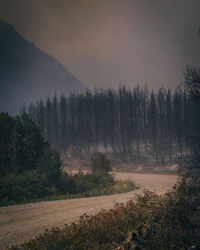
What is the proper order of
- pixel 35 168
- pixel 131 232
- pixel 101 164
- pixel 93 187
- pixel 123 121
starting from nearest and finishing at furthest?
pixel 131 232, pixel 35 168, pixel 93 187, pixel 101 164, pixel 123 121

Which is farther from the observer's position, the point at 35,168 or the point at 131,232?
the point at 35,168

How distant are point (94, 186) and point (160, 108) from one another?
45130 millimetres

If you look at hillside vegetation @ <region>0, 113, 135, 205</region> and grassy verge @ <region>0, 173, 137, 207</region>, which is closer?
grassy verge @ <region>0, 173, 137, 207</region>

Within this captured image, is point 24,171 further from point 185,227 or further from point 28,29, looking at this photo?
point 28,29

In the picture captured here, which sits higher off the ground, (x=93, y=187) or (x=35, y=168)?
(x=35, y=168)

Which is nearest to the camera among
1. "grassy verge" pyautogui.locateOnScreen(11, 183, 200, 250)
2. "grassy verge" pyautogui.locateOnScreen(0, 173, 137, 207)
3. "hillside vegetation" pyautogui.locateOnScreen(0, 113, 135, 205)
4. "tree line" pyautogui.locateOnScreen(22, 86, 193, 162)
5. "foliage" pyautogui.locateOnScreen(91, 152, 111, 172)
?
"grassy verge" pyautogui.locateOnScreen(11, 183, 200, 250)

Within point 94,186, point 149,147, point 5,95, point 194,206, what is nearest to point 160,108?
point 149,147

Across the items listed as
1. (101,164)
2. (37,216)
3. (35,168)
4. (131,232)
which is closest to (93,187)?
(35,168)

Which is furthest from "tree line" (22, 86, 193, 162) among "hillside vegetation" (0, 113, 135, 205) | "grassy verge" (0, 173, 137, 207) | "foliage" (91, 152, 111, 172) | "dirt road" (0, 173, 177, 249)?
"dirt road" (0, 173, 177, 249)

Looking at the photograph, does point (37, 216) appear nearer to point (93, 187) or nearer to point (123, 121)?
point (93, 187)

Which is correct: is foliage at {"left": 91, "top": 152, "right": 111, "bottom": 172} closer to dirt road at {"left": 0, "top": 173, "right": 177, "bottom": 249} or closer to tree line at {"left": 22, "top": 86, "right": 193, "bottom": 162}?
dirt road at {"left": 0, "top": 173, "right": 177, "bottom": 249}

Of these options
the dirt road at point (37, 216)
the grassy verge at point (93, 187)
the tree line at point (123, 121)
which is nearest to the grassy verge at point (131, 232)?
the dirt road at point (37, 216)

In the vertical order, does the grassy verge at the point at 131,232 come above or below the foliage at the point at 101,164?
below

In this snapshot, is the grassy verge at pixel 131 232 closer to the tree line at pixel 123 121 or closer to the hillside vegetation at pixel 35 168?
the hillside vegetation at pixel 35 168
